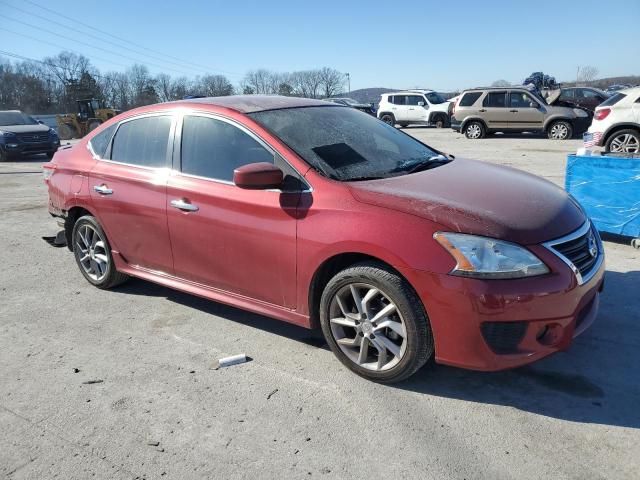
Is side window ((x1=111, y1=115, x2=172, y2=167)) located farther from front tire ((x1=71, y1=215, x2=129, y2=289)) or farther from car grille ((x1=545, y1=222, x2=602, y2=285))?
car grille ((x1=545, y1=222, x2=602, y2=285))

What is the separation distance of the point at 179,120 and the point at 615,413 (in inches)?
136

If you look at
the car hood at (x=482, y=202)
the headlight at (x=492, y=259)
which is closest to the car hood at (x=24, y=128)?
the car hood at (x=482, y=202)

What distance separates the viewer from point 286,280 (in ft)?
10.8

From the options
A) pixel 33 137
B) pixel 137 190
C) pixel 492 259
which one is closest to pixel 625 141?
pixel 492 259

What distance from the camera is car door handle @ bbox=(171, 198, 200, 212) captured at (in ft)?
12.1

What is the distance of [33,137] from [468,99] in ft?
50.6

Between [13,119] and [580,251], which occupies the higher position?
[13,119]

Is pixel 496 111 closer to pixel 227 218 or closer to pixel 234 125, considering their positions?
pixel 234 125

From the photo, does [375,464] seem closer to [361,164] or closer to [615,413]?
[615,413]

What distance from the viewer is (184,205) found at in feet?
12.3

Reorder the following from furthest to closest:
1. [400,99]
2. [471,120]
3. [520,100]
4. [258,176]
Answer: [400,99] → [471,120] → [520,100] → [258,176]

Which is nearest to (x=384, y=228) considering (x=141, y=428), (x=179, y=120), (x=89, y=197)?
(x=141, y=428)

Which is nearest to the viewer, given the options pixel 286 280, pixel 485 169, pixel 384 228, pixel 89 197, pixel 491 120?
pixel 384 228

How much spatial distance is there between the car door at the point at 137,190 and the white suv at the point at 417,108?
22904mm
